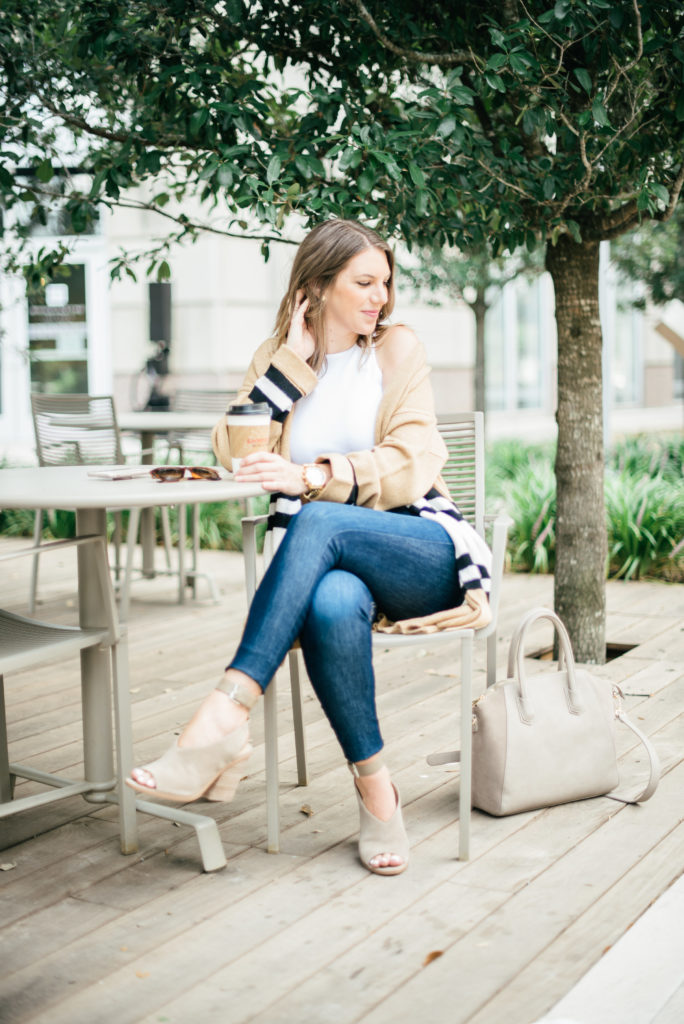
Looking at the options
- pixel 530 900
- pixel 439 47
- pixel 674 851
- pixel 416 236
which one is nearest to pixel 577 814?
pixel 674 851

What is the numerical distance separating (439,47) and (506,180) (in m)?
0.54

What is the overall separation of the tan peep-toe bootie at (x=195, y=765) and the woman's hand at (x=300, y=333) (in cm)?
91

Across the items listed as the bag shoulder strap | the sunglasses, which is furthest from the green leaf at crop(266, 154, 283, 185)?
the bag shoulder strap

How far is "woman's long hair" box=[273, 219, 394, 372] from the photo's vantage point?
9.00 ft

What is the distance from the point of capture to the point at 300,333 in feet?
9.18

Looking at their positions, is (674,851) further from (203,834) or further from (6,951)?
(6,951)

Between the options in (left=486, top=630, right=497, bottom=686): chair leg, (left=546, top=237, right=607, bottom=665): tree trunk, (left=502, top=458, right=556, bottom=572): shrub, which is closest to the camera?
(left=486, top=630, right=497, bottom=686): chair leg

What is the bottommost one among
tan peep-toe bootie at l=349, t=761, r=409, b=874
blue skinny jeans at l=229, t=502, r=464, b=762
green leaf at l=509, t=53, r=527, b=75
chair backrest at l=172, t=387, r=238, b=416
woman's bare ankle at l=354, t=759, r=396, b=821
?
tan peep-toe bootie at l=349, t=761, r=409, b=874

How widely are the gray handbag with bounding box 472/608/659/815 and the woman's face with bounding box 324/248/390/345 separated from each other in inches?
→ 32.2

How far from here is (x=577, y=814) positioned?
2.72 meters

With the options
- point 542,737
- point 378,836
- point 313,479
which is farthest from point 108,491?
point 542,737

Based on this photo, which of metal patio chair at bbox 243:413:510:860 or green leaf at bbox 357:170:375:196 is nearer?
metal patio chair at bbox 243:413:510:860

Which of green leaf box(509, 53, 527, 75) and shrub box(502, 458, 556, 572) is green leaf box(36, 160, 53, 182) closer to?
green leaf box(509, 53, 527, 75)

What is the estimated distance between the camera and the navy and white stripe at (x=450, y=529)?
2545 millimetres
